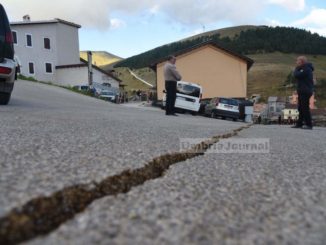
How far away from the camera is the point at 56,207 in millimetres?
1430

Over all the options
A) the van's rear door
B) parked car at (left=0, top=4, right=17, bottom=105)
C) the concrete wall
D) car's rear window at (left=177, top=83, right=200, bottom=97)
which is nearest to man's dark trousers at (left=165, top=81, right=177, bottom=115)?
parked car at (left=0, top=4, right=17, bottom=105)

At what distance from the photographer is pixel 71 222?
1.32 meters

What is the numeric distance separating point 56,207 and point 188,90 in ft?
71.1

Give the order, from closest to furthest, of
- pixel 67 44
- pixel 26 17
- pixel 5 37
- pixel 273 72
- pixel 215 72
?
1. pixel 5 37
2. pixel 215 72
3. pixel 67 44
4. pixel 26 17
5. pixel 273 72

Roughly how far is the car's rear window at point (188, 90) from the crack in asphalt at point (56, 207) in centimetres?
2070

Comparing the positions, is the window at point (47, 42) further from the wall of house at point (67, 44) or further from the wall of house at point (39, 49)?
the wall of house at point (67, 44)

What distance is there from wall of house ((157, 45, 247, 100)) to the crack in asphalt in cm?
3592

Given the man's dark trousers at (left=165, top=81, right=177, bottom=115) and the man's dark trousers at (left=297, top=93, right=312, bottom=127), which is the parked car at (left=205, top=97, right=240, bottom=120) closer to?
the man's dark trousers at (left=165, top=81, right=177, bottom=115)

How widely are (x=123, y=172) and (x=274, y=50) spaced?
147459mm

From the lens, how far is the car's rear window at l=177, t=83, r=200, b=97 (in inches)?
897

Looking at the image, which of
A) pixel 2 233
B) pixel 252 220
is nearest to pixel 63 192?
pixel 2 233

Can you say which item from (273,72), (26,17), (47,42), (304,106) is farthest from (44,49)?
(273,72)

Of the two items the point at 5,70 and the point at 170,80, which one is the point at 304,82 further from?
the point at 5,70

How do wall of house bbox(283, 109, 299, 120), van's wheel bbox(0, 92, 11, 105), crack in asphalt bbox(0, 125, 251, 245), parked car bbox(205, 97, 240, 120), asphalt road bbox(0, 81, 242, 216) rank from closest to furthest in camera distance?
crack in asphalt bbox(0, 125, 251, 245) < asphalt road bbox(0, 81, 242, 216) < van's wheel bbox(0, 92, 11, 105) < parked car bbox(205, 97, 240, 120) < wall of house bbox(283, 109, 299, 120)
